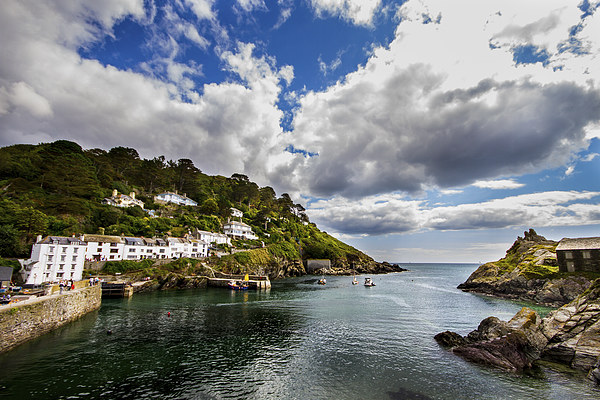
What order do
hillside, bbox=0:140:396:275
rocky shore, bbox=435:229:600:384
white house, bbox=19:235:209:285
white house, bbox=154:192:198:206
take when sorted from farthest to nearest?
white house, bbox=154:192:198:206
hillside, bbox=0:140:396:275
white house, bbox=19:235:209:285
rocky shore, bbox=435:229:600:384

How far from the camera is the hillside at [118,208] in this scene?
68.6 meters

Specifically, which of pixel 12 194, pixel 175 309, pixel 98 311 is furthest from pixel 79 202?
pixel 175 309

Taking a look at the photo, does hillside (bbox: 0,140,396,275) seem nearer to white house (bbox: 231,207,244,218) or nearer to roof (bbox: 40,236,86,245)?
white house (bbox: 231,207,244,218)

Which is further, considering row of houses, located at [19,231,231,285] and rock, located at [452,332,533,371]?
row of houses, located at [19,231,231,285]

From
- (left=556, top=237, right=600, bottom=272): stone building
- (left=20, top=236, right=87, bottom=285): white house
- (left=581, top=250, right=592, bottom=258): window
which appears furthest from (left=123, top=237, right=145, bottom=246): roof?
(left=581, top=250, right=592, bottom=258): window

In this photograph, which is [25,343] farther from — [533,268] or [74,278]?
[533,268]

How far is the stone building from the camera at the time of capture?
178ft

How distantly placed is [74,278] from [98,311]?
21811 millimetres

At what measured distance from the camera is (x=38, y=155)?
95.6m

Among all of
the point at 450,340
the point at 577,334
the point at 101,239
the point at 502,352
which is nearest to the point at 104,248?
the point at 101,239

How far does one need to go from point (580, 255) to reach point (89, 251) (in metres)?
114

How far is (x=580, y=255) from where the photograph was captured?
5578cm

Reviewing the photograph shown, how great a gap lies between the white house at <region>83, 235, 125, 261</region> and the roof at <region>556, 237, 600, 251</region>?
358 feet

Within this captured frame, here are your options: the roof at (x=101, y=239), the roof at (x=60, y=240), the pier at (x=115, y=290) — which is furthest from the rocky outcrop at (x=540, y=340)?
the roof at (x=101, y=239)
